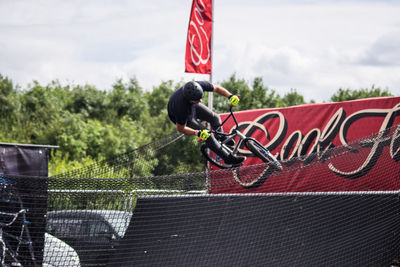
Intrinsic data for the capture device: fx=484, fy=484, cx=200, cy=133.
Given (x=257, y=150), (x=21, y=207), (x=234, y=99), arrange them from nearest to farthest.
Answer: (x=21, y=207)
(x=234, y=99)
(x=257, y=150)

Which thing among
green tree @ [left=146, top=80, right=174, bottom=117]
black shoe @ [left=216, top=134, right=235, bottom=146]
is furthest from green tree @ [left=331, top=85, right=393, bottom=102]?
black shoe @ [left=216, top=134, right=235, bottom=146]

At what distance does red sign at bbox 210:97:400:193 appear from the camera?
5.86m

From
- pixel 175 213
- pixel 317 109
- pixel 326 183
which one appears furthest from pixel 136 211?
pixel 317 109

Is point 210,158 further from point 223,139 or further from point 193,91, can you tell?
point 193,91

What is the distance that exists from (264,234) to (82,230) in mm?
2160

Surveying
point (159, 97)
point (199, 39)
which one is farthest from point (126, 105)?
point (199, 39)

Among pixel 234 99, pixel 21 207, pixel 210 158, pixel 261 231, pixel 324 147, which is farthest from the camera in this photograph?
pixel 324 147

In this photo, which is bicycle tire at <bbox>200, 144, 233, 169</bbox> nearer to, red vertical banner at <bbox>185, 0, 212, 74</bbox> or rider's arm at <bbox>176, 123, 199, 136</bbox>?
rider's arm at <bbox>176, 123, 199, 136</bbox>

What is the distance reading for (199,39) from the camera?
10.0 metres

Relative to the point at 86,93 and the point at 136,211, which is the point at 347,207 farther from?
the point at 86,93

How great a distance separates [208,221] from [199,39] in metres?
5.34

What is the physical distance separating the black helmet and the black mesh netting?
1.27 metres

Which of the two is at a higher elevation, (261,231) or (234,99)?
(234,99)

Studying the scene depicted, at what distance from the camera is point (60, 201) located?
5.52 m
